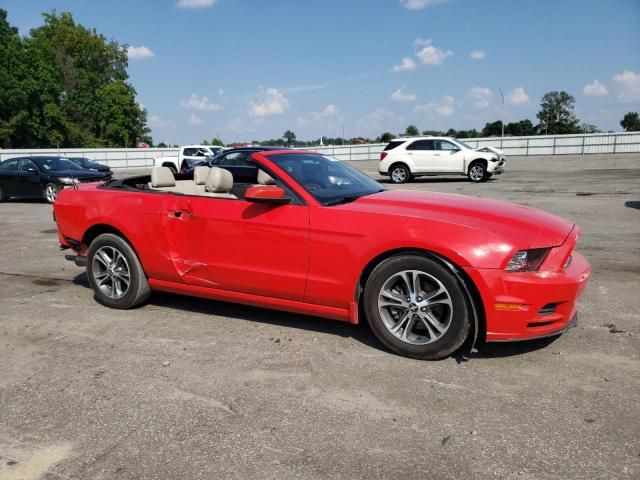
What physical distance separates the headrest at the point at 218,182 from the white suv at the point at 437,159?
1558cm

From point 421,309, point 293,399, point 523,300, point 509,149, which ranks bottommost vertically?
point 293,399

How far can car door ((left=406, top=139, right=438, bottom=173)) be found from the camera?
63.5 ft

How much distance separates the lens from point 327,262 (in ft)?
12.6

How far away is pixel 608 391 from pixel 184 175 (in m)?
4.33

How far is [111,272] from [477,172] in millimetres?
15975

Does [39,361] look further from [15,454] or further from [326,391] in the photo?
[326,391]

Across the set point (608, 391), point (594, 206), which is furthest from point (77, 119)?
point (608, 391)

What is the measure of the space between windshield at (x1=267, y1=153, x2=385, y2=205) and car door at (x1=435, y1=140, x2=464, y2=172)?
14886 millimetres

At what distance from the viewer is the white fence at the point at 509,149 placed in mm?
39406

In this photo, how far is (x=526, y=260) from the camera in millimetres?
3441

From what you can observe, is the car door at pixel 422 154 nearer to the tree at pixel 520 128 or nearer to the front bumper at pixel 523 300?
the front bumper at pixel 523 300

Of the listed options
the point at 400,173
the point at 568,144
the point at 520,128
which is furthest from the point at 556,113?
the point at 400,173

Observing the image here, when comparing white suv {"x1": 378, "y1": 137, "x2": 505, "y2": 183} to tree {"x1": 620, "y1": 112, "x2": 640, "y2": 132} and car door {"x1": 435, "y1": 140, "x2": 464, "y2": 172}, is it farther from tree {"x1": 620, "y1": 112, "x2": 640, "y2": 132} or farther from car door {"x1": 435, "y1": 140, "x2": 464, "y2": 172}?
tree {"x1": 620, "y1": 112, "x2": 640, "y2": 132}

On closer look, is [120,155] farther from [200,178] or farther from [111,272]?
[200,178]
